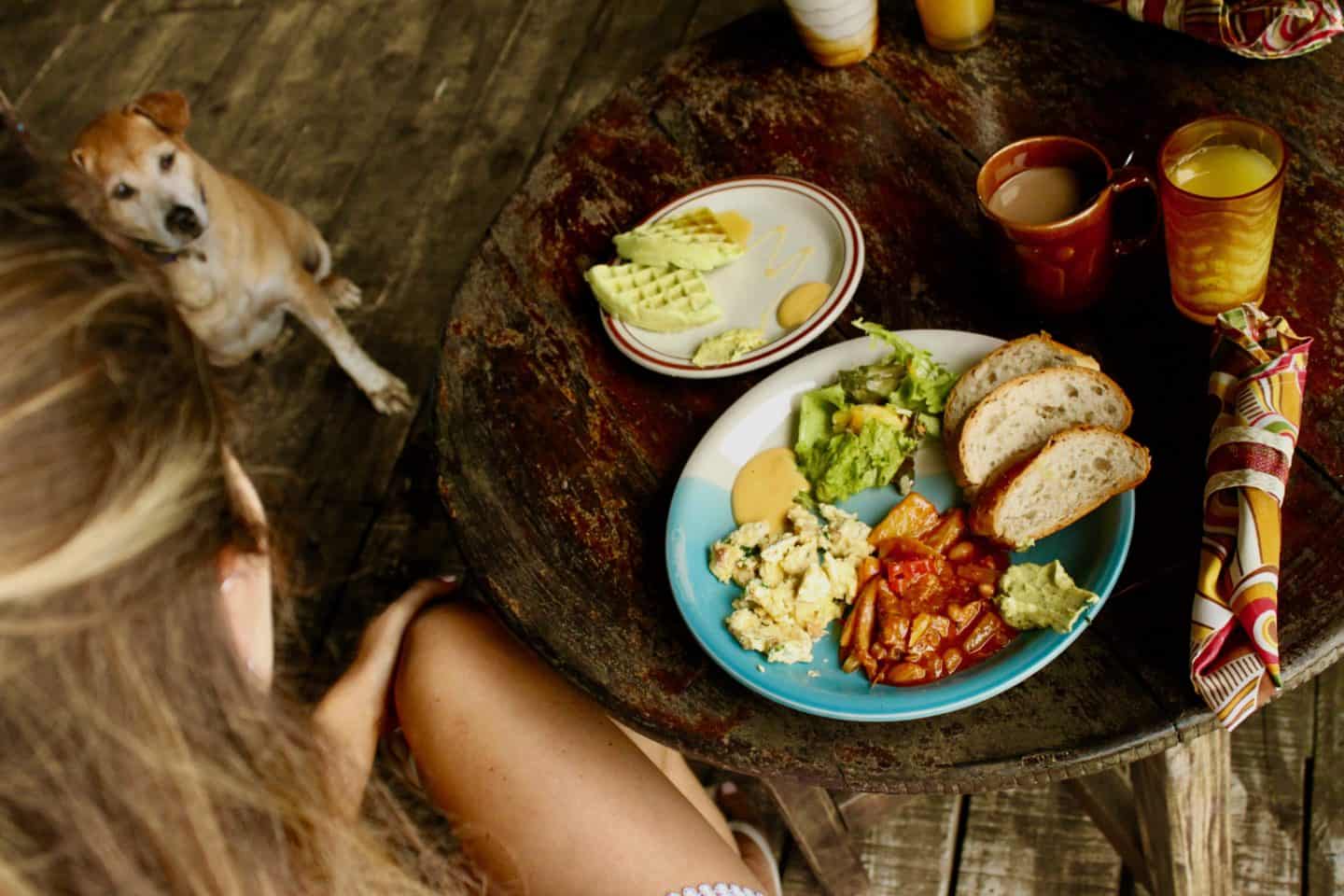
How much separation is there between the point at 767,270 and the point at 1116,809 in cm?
85

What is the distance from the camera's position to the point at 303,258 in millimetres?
2652

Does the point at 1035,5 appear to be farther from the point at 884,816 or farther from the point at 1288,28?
the point at 884,816

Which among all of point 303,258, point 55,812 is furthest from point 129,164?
point 55,812

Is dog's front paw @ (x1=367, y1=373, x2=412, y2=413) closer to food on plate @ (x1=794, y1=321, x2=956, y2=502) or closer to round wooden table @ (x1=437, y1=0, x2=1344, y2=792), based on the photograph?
round wooden table @ (x1=437, y1=0, x2=1344, y2=792)

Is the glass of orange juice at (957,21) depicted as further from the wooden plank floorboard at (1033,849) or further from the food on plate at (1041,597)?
the wooden plank floorboard at (1033,849)

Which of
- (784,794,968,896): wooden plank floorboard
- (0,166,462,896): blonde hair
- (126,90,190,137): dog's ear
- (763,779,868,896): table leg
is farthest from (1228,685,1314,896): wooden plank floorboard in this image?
(126,90,190,137): dog's ear

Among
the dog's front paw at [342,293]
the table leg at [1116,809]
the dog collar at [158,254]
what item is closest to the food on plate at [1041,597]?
the table leg at [1116,809]

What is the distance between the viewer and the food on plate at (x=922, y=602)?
1.08 m

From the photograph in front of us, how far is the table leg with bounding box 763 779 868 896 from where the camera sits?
1.55m

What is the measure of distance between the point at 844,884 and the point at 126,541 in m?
1.23

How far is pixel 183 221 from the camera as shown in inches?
88.7

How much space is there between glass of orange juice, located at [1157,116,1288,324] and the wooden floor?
17.9 inches

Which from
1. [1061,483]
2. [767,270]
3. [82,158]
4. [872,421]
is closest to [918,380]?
[872,421]

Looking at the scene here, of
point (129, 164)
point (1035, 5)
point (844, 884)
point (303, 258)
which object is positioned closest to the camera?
point (1035, 5)
